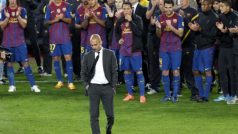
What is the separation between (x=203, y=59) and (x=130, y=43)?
1.77m

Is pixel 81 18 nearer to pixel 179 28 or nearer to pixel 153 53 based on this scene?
pixel 153 53

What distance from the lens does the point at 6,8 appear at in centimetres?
1866

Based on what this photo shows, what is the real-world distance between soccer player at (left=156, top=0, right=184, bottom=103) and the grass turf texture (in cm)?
72

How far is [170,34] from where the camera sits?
672 inches

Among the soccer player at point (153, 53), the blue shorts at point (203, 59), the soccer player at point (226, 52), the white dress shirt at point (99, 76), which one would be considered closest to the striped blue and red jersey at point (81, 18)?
the soccer player at point (153, 53)

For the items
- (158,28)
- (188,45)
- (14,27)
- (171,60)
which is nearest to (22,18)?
(14,27)

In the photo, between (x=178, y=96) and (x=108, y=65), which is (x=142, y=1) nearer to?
(x=178, y=96)

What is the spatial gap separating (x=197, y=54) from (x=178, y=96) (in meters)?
1.49

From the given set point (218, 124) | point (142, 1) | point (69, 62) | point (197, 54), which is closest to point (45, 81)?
point (69, 62)

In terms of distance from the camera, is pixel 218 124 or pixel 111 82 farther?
pixel 218 124

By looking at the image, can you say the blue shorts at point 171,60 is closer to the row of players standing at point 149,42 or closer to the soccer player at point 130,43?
the row of players standing at point 149,42

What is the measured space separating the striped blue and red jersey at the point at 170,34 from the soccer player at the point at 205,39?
0.40 m

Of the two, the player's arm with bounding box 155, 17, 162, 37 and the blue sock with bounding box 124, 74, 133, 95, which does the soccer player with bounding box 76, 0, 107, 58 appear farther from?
the player's arm with bounding box 155, 17, 162, 37

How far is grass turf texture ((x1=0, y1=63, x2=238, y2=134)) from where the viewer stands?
1394 cm
